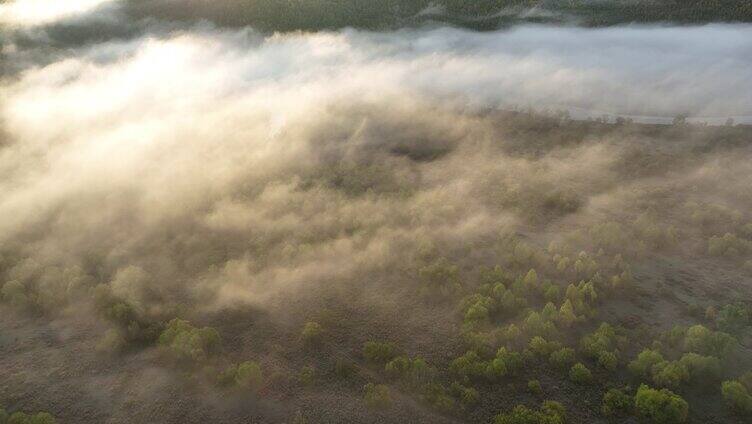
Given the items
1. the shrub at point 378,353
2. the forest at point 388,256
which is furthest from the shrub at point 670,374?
the shrub at point 378,353

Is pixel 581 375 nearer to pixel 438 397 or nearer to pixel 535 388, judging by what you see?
pixel 535 388

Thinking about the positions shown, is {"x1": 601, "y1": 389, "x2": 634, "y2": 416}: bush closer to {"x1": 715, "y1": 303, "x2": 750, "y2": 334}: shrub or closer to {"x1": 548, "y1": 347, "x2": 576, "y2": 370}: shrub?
{"x1": 548, "y1": 347, "x2": 576, "y2": 370}: shrub

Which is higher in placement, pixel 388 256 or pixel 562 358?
pixel 388 256

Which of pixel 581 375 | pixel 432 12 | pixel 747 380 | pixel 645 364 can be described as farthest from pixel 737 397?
pixel 432 12

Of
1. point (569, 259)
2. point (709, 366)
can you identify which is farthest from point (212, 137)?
point (709, 366)

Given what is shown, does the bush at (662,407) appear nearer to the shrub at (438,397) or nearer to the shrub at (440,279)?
the shrub at (438,397)

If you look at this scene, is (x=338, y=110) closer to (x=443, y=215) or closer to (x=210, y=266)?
(x=443, y=215)
